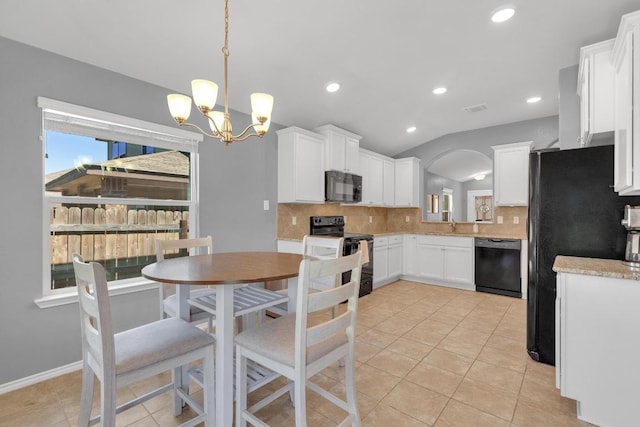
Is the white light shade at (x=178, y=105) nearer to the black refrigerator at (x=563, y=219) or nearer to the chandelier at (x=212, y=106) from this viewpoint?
the chandelier at (x=212, y=106)

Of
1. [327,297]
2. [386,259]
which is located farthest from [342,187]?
[327,297]

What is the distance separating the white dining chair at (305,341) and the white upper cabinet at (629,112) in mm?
1594

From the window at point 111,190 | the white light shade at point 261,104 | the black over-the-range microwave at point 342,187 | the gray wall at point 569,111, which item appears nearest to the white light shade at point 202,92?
the white light shade at point 261,104

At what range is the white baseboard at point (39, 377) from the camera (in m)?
2.01

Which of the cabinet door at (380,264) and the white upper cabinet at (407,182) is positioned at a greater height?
the white upper cabinet at (407,182)

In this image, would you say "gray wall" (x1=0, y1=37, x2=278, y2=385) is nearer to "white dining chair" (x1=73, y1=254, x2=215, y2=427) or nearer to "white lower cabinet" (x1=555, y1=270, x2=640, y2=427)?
"white dining chair" (x1=73, y1=254, x2=215, y2=427)

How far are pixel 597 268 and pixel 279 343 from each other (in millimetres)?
1856

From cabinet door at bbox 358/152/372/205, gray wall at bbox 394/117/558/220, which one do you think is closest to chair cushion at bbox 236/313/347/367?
cabinet door at bbox 358/152/372/205

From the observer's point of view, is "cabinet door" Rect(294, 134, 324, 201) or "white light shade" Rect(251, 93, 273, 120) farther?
"cabinet door" Rect(294, 134, 324, 201)

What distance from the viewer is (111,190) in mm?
2553

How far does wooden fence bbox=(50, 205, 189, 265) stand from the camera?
7.62 feet

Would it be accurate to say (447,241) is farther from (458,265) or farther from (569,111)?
(569,111)

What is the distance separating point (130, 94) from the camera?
8.36 ft

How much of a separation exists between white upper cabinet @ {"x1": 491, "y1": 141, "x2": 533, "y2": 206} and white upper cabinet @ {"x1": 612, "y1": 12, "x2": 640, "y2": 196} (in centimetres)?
252
